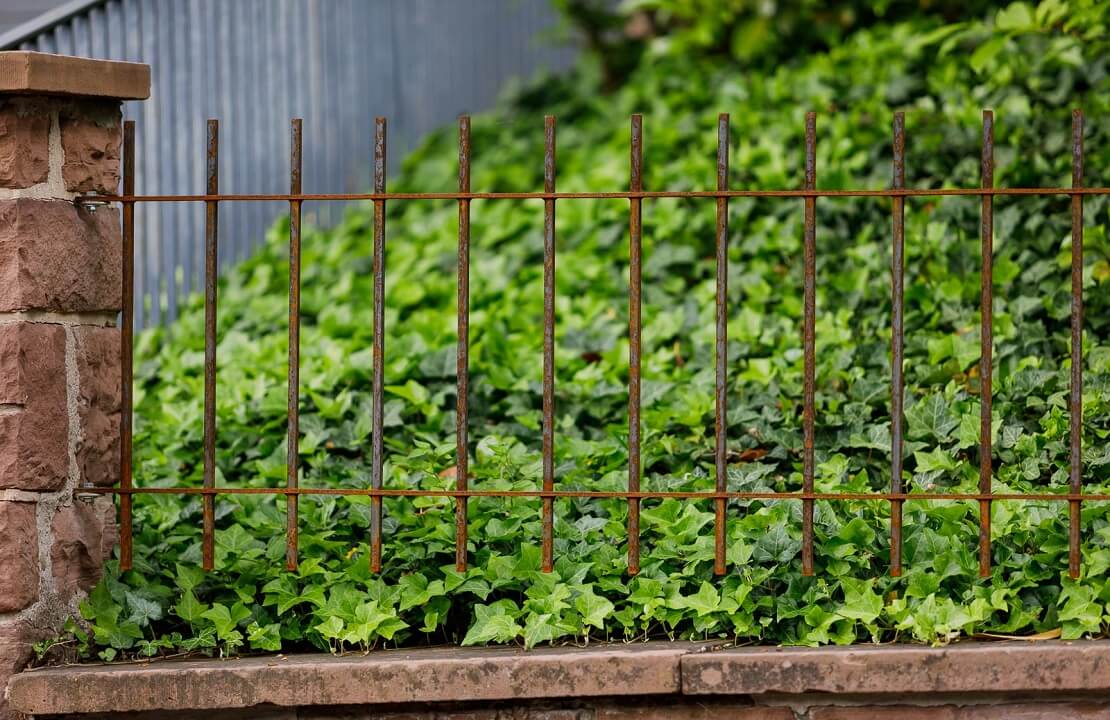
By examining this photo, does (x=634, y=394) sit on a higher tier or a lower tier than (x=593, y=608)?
higher

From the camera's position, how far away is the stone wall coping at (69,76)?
2.77 metres

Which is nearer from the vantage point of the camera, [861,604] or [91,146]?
[861,604]

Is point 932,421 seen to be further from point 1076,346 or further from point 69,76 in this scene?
point 69,76

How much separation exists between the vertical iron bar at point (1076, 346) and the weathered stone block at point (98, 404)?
7.62ft

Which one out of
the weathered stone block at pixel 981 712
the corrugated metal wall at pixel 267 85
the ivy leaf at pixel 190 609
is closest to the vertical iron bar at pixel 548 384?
the weathered stone block at pixel 981 712

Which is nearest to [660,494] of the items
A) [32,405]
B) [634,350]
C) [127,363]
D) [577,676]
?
[634,350]

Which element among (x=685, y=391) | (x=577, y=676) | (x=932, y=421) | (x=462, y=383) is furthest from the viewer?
(x=685, y=391)

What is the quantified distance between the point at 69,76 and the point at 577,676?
1793 millimetres

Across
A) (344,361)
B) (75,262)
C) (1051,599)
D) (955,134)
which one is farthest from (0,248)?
(955,134)

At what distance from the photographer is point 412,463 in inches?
138

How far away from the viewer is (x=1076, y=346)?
2.87 meters

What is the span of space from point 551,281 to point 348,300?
2.51 meters

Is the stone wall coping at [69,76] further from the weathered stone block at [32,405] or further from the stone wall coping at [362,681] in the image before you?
the stone wall coping at [362,681]

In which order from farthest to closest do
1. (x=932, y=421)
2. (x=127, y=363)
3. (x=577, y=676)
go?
(x=932, y=421) < (x=127, y=363) < (x=577, y=676)
